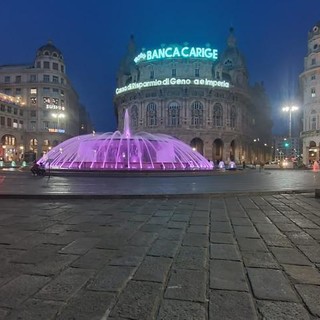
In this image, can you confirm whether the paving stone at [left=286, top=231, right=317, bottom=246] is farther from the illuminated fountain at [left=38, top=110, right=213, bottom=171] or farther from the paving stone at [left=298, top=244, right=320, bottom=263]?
the illuminated fountain at [left=38, top=110, right=213, bottom=171]

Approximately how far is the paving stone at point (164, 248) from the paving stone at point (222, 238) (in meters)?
0.67

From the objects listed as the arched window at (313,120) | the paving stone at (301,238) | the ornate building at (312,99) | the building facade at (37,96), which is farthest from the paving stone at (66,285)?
the building facade at (37,96)

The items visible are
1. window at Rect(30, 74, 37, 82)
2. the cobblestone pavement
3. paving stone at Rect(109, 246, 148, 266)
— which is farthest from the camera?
window at Rect(30, 74, 37, 82)

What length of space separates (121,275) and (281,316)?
1.77 meters

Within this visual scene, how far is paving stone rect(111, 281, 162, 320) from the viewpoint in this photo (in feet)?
9.49

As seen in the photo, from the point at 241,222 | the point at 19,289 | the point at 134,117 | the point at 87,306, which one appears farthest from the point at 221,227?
the point at 134,117

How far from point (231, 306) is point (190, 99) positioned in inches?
2952

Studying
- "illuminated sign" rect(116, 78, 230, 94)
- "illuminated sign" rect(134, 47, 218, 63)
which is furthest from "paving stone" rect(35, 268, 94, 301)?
"illuminated sign" rect(134, 47, 218, 63)

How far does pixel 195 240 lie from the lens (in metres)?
5.55

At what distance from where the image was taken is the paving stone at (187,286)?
10.8 feet

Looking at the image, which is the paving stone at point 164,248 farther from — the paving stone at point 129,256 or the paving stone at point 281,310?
the paving stone at point 281,310

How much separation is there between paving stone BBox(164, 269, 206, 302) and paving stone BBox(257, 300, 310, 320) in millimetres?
563

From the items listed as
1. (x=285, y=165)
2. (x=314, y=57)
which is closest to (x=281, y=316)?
(x=285, y=165)

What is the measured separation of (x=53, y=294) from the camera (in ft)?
10.8
